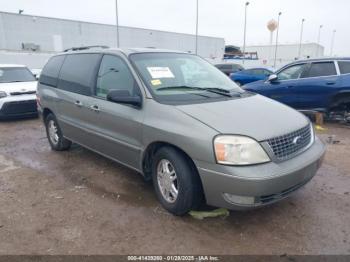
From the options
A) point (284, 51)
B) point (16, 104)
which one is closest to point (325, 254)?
point (16, 104)

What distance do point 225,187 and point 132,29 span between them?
4307 cm

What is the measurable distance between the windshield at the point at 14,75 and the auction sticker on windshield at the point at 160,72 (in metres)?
7.37

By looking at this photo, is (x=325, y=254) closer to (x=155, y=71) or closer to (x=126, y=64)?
(x=155, y=71)

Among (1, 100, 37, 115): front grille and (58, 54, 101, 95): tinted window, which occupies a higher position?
(58, 54, 101, 95): tinted window

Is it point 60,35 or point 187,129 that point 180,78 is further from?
point 60,35

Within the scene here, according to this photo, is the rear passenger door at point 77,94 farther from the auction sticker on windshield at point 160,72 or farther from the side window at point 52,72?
the auction sticker on windshield at point 160,72

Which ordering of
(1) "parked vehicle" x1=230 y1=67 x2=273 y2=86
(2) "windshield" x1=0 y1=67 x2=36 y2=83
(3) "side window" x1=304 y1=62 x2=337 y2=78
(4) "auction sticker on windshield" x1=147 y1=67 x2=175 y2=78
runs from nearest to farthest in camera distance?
(4) "auction sticker on windshield" x1=147 y1=67 x2=175 y2=78 < (3) "side window" x1=304 y1=62 x2=337 y2=78 < (2) "windshield" x1=0 y1=67 x2=36 y2=83 < (1) "parked vehicle" x1=230 y1=67 x2=273 y2=86

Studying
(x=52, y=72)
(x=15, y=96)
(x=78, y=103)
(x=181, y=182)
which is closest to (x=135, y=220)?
(x=181, y=182)

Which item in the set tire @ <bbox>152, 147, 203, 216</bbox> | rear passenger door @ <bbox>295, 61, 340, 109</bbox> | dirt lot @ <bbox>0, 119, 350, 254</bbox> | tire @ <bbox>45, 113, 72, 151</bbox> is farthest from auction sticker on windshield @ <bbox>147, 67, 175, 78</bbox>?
rear passenger door @ <bbox>295, 61, 340, 109</bbox>

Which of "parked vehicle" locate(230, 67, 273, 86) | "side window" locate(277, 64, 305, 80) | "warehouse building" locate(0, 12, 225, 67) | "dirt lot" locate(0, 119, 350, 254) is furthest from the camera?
"warehouse building" locate(0, 12, 225, 67)

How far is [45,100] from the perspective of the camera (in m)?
5.97

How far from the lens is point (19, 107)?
902 cm

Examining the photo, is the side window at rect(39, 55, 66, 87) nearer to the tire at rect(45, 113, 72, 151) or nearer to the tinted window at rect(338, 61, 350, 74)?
Result: the tire at rect(45, 113, 72, 151)

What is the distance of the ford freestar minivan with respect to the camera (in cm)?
301
